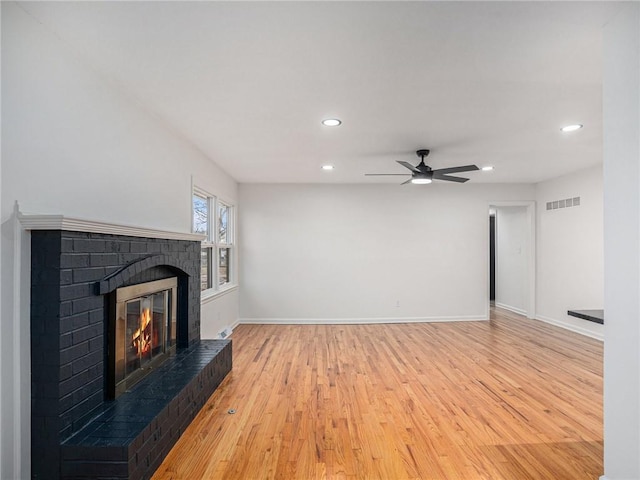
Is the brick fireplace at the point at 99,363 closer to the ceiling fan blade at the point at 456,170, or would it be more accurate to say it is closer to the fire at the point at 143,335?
the fire at the point at 143,335

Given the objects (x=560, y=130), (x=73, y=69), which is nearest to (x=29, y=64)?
(x=73, y=69)

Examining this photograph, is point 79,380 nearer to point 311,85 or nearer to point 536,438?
point 311,85

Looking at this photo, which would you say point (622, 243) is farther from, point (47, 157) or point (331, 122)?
point (47, 157)

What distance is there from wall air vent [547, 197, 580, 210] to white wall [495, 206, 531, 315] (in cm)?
59

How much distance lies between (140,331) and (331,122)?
2.39 metres

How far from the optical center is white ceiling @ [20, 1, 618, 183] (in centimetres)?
177

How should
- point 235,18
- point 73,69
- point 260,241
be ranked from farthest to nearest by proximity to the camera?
point 260,241, point 73,69, point 235,18

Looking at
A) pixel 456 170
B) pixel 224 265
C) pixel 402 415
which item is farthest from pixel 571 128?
pixel 224 265

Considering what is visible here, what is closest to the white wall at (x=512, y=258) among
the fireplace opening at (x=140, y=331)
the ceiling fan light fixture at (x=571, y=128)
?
the ceiling fan light fixture at (x=571, y=128)

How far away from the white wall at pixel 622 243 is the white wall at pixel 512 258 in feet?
17.7

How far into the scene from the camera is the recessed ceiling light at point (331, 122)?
327 cm

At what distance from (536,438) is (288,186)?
5.08m

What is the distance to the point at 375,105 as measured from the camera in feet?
9.59

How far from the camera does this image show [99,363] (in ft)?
7.11
